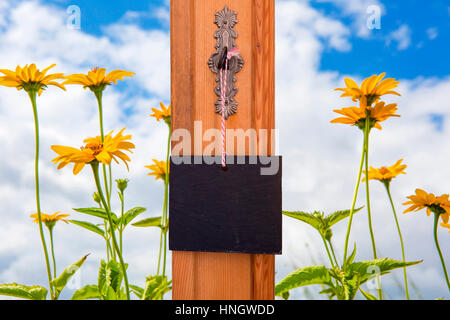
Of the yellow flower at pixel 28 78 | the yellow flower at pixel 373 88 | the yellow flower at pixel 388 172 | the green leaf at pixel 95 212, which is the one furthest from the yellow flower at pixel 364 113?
the yellow flower at pixel 28 78

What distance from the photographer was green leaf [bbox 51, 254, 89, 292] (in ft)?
2.75

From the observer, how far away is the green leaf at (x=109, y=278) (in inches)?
33.8

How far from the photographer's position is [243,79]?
871 millimetres

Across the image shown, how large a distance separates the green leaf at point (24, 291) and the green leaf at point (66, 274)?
3cm

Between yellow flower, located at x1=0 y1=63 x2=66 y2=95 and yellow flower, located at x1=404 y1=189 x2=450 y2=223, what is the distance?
3.43 ft

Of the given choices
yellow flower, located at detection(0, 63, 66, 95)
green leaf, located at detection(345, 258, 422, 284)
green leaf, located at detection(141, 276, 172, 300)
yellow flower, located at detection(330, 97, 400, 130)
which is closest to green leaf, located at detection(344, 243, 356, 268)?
green leaf, located at detection(345, 258, 422, 284)

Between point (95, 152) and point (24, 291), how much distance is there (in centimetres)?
37

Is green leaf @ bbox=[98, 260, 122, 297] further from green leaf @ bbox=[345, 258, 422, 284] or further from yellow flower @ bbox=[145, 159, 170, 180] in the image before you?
green leaf @ bbox=[345, 258, 422, 284]

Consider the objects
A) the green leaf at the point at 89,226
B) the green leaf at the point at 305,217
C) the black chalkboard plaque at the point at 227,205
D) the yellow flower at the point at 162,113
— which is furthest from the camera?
the yellow flower at the point at 162,113

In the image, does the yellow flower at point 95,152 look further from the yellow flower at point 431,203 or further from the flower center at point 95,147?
the yellow flower at point 431,203

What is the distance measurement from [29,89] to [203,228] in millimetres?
616

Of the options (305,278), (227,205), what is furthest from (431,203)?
(227,205)
